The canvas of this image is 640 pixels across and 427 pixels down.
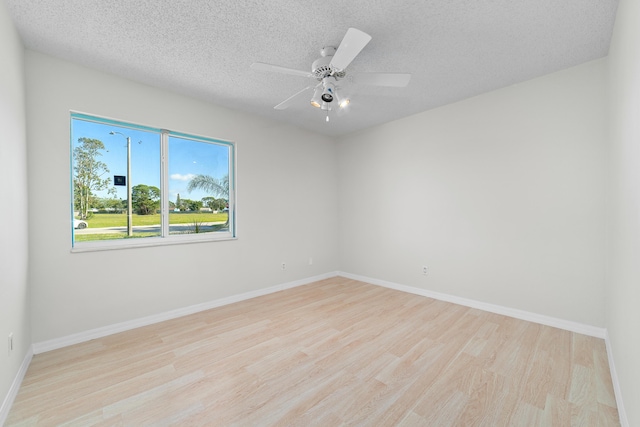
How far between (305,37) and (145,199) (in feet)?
8.06

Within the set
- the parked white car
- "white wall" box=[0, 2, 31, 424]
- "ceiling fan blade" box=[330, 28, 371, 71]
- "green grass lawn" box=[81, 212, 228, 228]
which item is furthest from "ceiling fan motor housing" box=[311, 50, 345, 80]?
the parked white car

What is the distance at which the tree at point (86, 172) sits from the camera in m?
2.62

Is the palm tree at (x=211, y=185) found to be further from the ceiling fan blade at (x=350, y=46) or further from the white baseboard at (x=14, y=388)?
the ceiling fan blade at (x=350, y=46)

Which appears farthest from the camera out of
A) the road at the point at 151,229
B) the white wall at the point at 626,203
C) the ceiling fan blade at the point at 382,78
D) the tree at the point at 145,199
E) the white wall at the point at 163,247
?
the tree at the point at 145,199

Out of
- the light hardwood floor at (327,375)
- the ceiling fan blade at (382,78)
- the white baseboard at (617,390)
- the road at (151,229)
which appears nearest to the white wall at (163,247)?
the road at (151,229)

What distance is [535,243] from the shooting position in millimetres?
2869

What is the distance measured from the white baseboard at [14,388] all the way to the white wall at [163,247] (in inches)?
9.2

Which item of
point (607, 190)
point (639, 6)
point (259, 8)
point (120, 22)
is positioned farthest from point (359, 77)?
point (607, 190)

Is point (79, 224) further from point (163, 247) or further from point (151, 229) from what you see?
point (163, 247)

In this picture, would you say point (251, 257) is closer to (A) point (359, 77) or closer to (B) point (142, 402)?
(B) point (142, 402)

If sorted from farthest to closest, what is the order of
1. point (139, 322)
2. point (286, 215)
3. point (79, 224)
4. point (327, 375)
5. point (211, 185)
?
point (286, 215) → point (211, 185) → point (139, 322) → point (79, 224) → point (327, 375)

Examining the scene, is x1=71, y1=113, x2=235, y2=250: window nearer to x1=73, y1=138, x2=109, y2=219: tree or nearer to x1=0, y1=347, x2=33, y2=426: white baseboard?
x1=73, y1=138, x2=109, y2=219: tree

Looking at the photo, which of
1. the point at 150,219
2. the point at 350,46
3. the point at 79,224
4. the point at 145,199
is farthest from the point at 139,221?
the point at 350,46

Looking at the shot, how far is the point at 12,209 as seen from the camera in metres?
1.83
